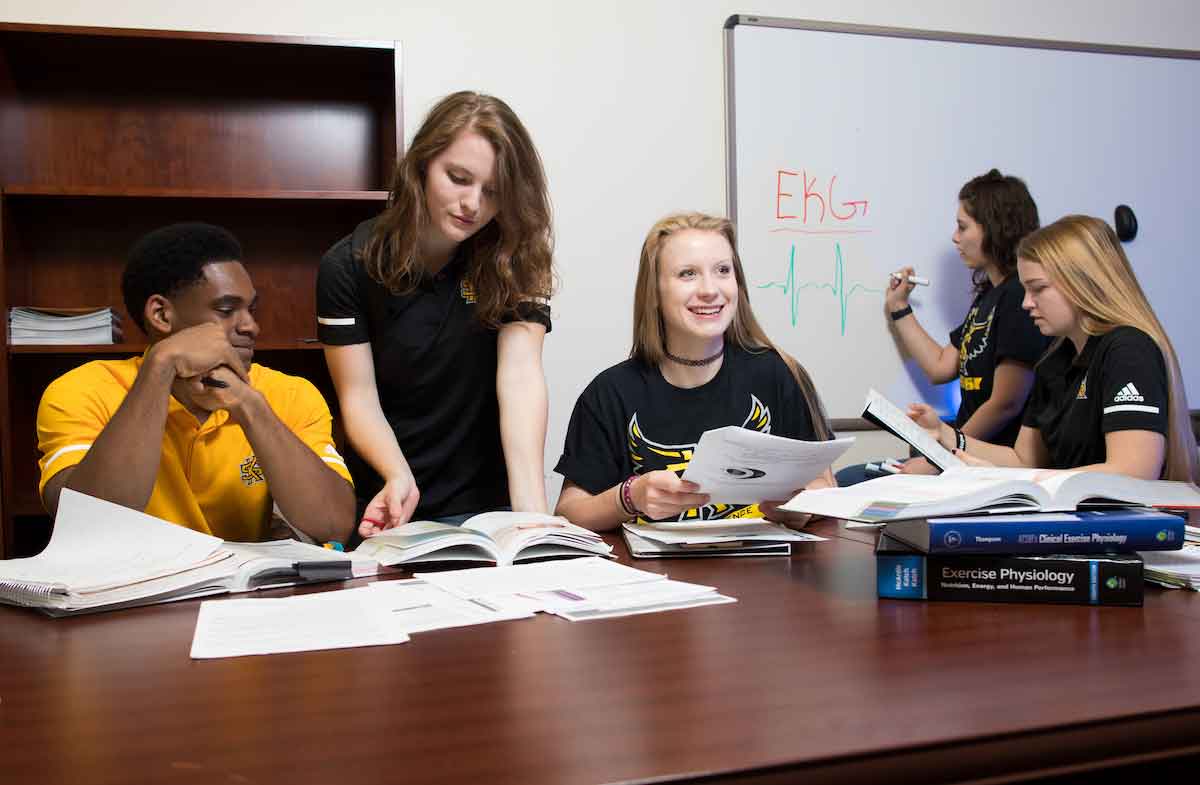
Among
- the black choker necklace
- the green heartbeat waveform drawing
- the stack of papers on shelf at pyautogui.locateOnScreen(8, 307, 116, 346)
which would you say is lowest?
the black choker necklace

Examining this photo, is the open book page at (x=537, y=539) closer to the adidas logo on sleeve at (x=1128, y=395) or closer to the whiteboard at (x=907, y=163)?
the adidas logo on sleeve at (x=1128, y=395)

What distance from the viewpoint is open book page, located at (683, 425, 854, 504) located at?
1.18m

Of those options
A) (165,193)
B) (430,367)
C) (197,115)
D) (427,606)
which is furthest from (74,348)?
(427,606)

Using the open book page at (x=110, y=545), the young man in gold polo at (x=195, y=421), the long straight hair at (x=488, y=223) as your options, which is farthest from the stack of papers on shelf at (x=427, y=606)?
the long straight hair at (x=488, y=223)

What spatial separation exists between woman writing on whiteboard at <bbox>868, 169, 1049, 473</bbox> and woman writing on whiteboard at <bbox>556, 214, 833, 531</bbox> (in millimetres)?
1136

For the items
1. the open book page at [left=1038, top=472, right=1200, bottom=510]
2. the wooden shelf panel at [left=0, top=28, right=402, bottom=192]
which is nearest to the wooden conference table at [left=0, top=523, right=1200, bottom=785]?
the open book page at [left=1038, top=472, right=1200, bottom=510]

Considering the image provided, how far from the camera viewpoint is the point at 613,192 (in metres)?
3.00

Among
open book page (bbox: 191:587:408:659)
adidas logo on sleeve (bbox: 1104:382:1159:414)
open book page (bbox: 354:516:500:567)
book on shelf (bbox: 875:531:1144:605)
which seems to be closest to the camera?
open book page (bbox: 191:587:408:659)

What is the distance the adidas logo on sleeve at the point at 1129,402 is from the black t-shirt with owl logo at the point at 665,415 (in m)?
0.66

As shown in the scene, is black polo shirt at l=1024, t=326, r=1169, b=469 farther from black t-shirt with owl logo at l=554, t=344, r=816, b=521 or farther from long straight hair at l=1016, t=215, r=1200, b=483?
black t-shirt with owl logo at l=554, t=344, r=816, b=521

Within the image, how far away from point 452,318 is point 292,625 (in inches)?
38.3

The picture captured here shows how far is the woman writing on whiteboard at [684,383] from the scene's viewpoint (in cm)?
178

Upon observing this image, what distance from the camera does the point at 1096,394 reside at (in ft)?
6.89

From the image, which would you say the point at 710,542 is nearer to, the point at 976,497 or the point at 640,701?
the point at 976,497
